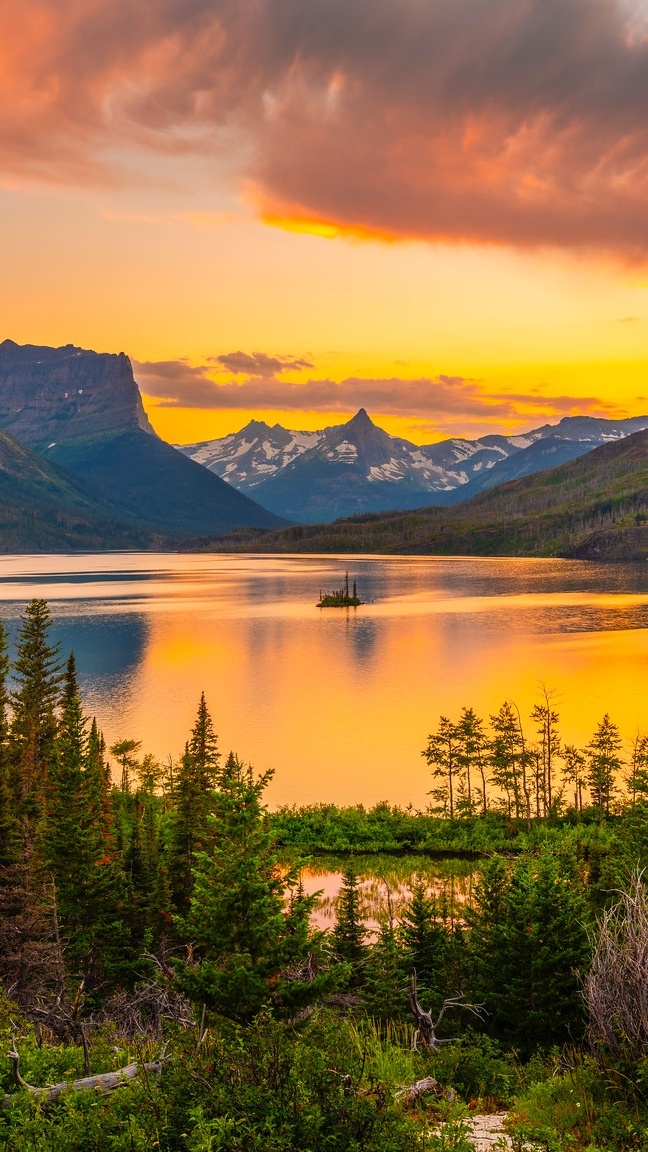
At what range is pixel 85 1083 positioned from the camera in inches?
539

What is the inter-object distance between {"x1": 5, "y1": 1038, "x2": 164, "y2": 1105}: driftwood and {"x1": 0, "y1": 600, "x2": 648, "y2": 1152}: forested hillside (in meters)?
0.04

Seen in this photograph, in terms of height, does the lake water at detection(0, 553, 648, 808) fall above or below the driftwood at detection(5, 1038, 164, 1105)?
below

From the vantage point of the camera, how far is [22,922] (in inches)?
1361

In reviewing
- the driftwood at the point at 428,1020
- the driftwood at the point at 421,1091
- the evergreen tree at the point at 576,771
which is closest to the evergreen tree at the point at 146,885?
the driftwood at the point at 428,1020

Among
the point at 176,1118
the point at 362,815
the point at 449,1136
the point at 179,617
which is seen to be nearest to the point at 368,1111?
the point at 449,1136

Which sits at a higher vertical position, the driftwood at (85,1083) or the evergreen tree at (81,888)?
the driftwood at (85,1083)

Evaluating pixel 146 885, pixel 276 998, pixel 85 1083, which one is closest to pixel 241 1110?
pixel 85 1083

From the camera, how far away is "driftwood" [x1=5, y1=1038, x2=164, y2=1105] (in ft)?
43.1

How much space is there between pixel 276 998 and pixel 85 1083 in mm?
4417

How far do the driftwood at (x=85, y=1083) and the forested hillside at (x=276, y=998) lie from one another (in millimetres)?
41

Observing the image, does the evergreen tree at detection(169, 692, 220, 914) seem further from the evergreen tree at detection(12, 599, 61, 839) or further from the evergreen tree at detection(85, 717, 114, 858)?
the evergreen tree at detection(12, 599, 61, 839)

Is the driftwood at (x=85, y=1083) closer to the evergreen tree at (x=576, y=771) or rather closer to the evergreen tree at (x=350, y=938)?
the evergreen tree at (x=350, y=938)

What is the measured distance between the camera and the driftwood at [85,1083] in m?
13.1

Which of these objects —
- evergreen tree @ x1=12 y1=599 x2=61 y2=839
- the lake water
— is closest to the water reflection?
the lake water
